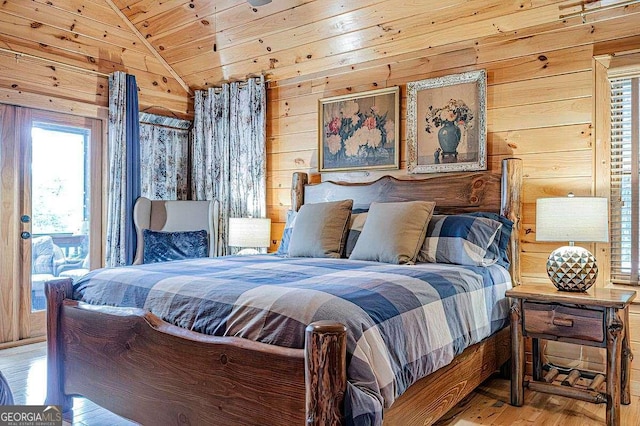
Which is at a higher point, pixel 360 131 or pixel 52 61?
pixel 52 61

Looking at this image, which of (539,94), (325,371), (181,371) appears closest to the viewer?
(325,371)

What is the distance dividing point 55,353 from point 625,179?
3202 mm

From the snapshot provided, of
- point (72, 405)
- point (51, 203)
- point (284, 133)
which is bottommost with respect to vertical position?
point (72, 405)

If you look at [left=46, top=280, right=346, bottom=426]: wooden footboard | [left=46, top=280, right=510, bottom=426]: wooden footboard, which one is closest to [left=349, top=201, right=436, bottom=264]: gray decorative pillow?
[left=46, top=280, right=510, bottom=426]: wooden footboard

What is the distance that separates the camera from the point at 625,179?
2.89 metres

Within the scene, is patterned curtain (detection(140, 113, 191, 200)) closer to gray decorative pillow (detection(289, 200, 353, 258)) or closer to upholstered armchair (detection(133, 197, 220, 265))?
upholstered armchair (detection(133, 197, 220, 265))

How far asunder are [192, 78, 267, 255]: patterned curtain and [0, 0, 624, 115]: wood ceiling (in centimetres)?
21

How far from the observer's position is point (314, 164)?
168 inches

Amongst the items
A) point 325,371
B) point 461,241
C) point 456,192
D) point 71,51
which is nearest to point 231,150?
point 71,51

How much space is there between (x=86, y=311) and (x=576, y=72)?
3024 mm

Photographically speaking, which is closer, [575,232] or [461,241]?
[575,232]

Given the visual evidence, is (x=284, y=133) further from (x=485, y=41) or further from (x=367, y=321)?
(x=367, y=321)

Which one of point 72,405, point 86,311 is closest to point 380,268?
point 86,311

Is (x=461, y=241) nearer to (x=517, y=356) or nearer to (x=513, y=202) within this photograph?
(x=513, y=202)
